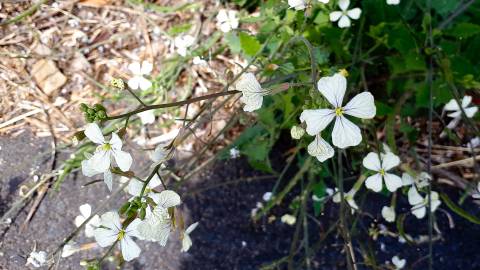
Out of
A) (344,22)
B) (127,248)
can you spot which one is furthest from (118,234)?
(344,22)

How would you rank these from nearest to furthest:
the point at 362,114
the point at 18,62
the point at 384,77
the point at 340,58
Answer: the point at 362,114
the point at 340,58
the point at 384,77
the point at 18,62

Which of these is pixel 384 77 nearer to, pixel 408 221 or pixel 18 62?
pixel 408 221

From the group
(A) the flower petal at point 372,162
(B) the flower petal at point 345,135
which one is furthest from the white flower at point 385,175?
(B) the flower petal at point 345,135

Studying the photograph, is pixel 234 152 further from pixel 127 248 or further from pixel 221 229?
pixel 127 248

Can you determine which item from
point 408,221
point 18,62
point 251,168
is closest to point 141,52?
point 18,62

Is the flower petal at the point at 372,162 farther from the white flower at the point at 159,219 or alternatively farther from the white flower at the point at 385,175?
the white flower at the point at 159,219

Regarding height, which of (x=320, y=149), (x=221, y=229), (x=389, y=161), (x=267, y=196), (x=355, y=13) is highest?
(x=355, y=13)
